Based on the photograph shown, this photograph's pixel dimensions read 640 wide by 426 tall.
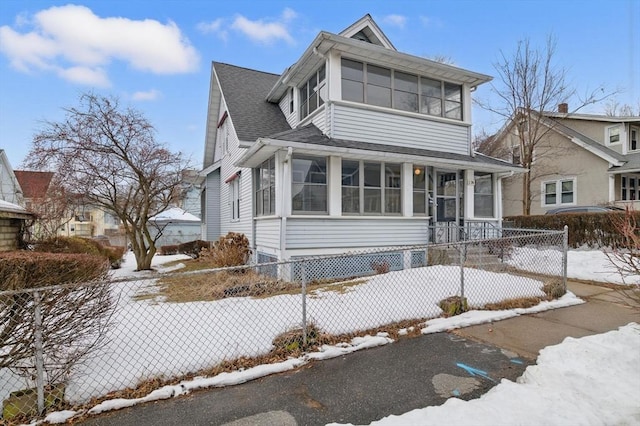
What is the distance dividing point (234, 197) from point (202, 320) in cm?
981

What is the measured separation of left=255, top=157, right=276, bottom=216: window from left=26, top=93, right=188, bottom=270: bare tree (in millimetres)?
3941

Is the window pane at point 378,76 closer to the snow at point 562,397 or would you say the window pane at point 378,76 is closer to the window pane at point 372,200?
the window pane at point 372,200

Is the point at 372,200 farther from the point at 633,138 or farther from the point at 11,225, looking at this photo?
the point at 633,138


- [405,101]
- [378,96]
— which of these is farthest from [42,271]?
[405,101]

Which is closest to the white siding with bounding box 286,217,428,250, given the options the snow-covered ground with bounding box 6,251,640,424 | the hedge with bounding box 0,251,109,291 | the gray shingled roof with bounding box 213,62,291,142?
the snow-covered ground with bounding box 6,251,640,424

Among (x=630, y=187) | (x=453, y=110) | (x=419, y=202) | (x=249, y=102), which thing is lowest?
(x=419, y=202)

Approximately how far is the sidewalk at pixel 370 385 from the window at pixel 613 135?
61.9 ft

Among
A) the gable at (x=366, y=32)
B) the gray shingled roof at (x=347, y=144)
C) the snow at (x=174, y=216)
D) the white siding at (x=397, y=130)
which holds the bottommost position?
the snow at (x=174, y=216)

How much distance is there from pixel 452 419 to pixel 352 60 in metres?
8.82

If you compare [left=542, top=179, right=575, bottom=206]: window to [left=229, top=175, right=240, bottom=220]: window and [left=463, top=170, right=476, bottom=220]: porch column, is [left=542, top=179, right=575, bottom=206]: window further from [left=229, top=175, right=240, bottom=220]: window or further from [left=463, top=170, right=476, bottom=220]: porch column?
[left=229, top=175, right=240, bottom=220]: window

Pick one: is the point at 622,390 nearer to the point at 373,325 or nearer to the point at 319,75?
the point at 373,325

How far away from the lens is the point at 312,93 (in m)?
10.2

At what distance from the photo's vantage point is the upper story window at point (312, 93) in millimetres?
9617

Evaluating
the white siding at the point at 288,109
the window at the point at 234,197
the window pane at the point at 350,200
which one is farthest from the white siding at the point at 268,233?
the white siding at the point at 288,109
